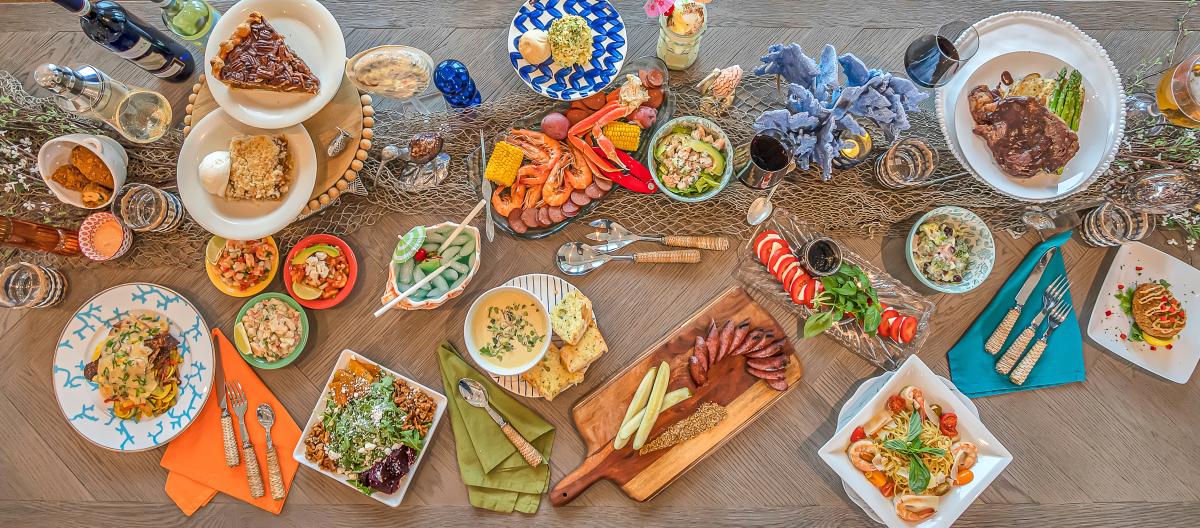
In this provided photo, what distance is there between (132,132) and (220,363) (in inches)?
33.8

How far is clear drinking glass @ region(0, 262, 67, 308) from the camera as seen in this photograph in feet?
7.08

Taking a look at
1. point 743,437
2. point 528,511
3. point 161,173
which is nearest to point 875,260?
point 743,437

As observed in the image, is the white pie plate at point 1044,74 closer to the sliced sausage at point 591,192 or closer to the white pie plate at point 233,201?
the sliced sausage at point 591,192

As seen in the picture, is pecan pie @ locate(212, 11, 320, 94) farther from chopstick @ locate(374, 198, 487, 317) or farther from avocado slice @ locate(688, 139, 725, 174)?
avocado slice @ locate(688, 139, 725, 174)

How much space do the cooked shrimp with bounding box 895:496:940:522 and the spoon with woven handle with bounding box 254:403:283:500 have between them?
2067mm

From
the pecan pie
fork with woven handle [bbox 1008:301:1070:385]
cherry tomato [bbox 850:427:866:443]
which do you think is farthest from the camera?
fork with woven handle [bbox 1008:301:1070:385]

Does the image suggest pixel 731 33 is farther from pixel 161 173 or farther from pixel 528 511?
pixel 161 173

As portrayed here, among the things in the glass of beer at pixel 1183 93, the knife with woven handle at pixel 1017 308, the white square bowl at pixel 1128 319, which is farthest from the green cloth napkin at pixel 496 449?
the glass of beer at pixel 1183 93

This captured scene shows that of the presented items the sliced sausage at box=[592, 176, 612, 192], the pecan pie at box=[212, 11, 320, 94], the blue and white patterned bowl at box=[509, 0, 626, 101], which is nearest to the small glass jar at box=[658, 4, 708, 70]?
the blue and white patterned bowl at box=[509, 0, 626, 101]

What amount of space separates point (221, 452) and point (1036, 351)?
9.40 feet

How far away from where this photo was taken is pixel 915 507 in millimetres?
1973

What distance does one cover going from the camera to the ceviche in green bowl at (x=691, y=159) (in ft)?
6.82

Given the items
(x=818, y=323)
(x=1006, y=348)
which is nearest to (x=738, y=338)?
(x=818, y=323)

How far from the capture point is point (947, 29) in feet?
6.94
